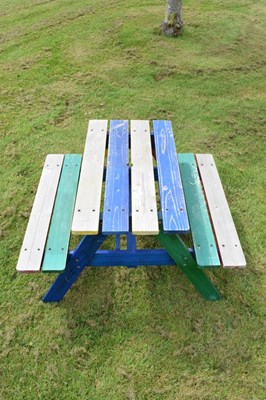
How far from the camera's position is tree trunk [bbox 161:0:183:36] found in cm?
614

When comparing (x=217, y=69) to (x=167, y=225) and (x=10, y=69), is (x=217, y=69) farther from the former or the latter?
(x=167, y=225)

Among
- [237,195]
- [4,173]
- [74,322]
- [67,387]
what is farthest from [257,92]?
[67,387]

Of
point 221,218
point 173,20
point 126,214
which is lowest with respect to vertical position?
point 221,218

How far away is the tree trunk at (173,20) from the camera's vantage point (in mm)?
6137

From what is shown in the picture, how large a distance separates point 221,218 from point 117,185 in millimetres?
823

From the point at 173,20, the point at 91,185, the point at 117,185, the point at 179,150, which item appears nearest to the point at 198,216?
the point at 117,185

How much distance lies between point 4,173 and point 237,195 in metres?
2.51

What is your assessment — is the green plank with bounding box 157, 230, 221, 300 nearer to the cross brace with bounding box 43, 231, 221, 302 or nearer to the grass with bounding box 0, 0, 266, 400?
the cross brace with bounding box 43, 231, 221, 302

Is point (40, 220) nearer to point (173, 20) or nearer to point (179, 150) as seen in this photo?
point (179, 150)

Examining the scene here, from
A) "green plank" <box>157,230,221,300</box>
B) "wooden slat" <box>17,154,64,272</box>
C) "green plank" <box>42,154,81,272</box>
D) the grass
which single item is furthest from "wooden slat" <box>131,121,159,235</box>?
the grass

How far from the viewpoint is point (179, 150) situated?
395cm

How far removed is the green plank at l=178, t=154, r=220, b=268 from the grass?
558 millimetres

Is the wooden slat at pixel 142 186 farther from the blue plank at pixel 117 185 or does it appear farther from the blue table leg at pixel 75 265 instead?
the blue table leg at pixel 75 265

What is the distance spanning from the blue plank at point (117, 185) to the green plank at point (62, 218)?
0.35 metres
